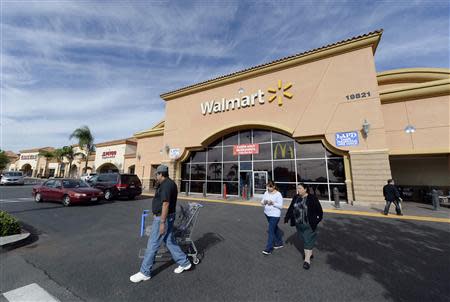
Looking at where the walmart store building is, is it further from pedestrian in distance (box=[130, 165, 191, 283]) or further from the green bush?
the green bush

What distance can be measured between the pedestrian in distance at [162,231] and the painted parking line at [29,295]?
117cm

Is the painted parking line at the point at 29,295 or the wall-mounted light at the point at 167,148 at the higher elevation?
the wall-mounted light at the point at 167,148

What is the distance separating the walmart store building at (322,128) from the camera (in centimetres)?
1098

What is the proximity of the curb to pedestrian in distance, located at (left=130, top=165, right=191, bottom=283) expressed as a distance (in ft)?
13.4

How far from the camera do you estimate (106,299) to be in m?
2.81

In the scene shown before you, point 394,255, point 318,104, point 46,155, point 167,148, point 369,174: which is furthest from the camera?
point 46,155

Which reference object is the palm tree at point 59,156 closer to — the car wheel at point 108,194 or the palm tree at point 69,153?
the palm tree at point 69,153

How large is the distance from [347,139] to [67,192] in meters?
16.3

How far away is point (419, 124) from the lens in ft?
37.1

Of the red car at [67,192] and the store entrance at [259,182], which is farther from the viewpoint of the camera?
the store entrance at [259,182]

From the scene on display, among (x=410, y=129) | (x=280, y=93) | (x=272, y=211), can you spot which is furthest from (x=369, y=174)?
(x=272, y=211)

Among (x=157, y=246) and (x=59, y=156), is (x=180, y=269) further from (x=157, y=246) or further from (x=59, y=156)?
(x=59, y=156)

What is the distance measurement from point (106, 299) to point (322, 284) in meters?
3.42

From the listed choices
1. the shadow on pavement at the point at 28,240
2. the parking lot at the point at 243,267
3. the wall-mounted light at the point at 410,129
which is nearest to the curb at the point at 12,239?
the shadow on pavement at the point at 28,240
